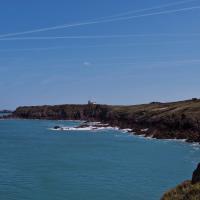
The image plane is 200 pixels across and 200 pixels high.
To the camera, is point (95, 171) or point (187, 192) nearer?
point (187, 192)

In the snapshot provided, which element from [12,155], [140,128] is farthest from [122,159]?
[140,128]

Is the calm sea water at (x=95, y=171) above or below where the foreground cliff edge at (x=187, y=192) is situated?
below

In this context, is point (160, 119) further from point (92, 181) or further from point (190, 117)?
point (92, 181)

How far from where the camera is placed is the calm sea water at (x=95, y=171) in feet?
148

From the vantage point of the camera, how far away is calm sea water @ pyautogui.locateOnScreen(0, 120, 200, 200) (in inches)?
1773

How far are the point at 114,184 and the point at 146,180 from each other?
426 centimetres

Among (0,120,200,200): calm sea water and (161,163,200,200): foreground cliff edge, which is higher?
(161,163,200,200): foreground cliff edge

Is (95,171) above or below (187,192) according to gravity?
below

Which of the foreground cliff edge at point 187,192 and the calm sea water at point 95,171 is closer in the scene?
the foreground cliff edge at point 187,192

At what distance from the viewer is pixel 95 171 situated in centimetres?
5772

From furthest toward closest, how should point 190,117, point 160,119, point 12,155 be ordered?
point 160,119 → point 190,117 → point 12,155

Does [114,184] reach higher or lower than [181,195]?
lower

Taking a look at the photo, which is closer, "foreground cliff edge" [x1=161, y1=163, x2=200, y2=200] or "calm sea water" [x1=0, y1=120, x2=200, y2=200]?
"foreground cliff edge" [x1=161, y1=163, x2=200, y2=200]

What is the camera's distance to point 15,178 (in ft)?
174
